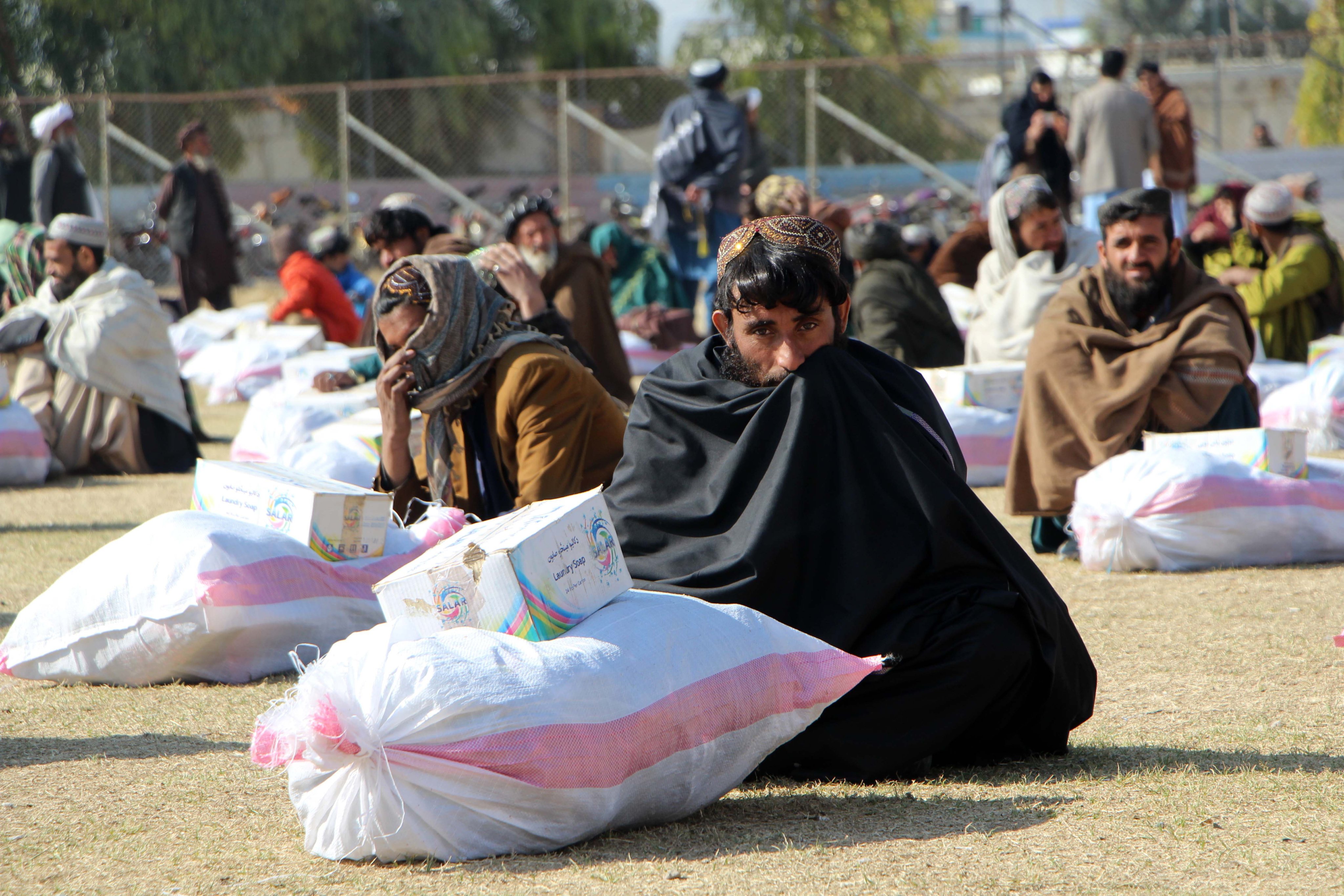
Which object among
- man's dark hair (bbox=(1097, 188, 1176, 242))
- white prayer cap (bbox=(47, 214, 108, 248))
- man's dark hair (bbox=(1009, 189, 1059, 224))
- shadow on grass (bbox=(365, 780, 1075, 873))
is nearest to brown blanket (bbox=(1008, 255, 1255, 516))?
man's dark hair (bbox=(1097, 188, 1176, 242))

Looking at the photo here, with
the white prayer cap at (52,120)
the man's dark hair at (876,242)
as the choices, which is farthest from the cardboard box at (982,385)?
the white prayer cap at (52,120)

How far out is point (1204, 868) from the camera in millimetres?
2117

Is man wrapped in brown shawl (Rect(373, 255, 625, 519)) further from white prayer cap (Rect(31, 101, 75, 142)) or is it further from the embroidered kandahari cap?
white prayer cap (Rect(31, 101, 75, 142))

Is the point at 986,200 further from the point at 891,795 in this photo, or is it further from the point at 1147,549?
the point at 891,795

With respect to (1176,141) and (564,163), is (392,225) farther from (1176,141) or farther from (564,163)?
(564,163)

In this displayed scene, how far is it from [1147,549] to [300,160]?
19540mm

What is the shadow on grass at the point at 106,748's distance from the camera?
2.91m

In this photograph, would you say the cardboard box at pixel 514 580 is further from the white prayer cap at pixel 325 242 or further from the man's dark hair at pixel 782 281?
the white prayer cap at pixel 325 242

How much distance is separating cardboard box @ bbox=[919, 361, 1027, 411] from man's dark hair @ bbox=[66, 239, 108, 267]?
4010mm

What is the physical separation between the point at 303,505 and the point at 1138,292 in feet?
9.21

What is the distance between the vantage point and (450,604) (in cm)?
227

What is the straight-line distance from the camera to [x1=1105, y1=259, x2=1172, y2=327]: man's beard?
4.91m

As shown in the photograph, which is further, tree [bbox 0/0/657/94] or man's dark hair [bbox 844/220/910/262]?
tree [bbox 0/0/657/94]

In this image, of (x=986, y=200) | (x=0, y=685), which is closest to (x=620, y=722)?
(x=0, y=685)
